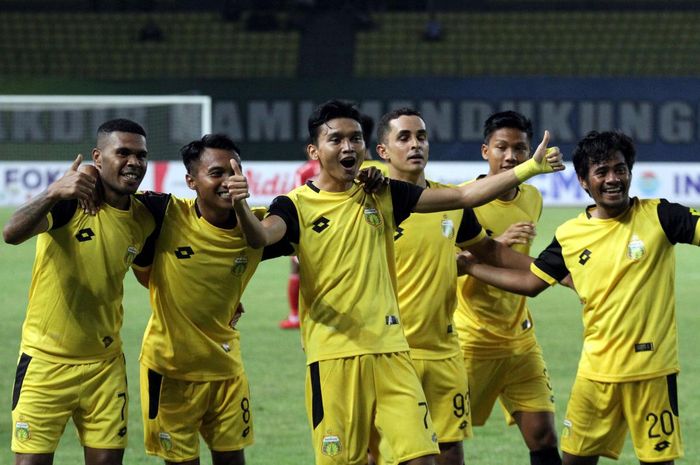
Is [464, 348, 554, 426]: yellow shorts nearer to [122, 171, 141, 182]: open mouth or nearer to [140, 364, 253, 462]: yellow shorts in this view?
[140, 364, 253, 462]: yellow shorts

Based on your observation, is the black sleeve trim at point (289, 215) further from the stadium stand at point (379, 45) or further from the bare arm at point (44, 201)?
the stadium stand at point (379, 45)

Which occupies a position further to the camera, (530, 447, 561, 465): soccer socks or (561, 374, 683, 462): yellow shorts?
(530, 447, 561, 465): soccer socks

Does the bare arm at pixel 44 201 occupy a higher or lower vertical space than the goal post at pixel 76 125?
lower

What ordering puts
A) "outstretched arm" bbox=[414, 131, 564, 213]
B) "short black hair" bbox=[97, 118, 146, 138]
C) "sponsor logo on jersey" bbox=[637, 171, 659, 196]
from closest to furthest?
"outstretched arm" bbox=[414, 131, 564, 213] → "short black hair" bbox=[97, 118, 146, 138] → "sponsor logo on jersey" bbox=[637, 171, 659, 196]

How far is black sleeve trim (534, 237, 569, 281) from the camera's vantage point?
6.39m

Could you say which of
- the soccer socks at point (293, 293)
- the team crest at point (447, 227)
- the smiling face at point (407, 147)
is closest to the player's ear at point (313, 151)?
the smiling face at point (407, 147)

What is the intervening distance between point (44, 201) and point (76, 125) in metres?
22.7

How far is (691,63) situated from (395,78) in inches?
337

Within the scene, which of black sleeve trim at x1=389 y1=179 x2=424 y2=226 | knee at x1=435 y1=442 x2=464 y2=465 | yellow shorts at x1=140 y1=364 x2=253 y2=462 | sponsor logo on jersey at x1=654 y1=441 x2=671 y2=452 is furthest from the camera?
knee at x1=435 y1=442 x2=464 y2=465

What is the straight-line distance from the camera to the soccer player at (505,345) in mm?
7133

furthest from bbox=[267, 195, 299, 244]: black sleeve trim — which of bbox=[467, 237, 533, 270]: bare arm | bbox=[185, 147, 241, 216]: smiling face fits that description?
bbox=[467, 237, 533, 270]: bare arm

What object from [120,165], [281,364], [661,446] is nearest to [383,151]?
[120,165]

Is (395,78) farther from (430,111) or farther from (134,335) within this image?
(134,335)

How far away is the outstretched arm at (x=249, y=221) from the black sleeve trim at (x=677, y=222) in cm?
193
